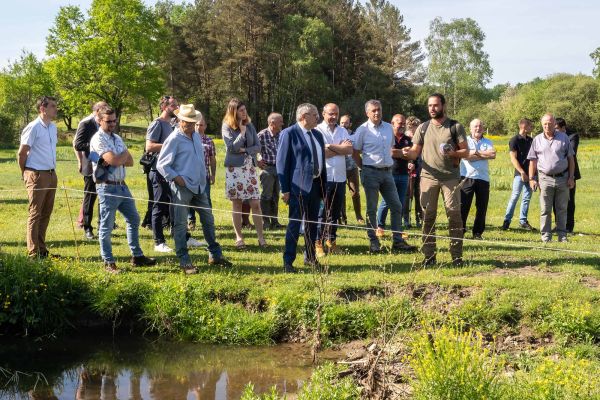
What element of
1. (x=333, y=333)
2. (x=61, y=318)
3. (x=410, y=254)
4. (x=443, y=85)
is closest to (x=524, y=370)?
(x=333, y=333)

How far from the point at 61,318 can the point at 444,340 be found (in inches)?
185

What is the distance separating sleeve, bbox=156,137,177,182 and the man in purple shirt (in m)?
6.09

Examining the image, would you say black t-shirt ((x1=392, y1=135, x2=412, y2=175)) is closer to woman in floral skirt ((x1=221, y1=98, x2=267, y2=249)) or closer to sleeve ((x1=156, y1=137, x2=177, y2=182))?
woman in floral skirt ((x1=221, y1=98, x2=267, y2=249))

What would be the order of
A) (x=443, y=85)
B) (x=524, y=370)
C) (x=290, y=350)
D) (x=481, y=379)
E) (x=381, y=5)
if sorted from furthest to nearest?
(x=443, y=85) < (x=381, y=5) < (x=290, y=350) < (x=524, y=370) < (x=481, y=379)

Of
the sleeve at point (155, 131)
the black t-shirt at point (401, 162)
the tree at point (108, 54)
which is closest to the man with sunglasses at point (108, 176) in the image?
the sleeve at point (155, 131)

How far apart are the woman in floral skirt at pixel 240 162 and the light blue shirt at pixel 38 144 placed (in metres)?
2.49

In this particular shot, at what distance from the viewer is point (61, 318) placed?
759 cm

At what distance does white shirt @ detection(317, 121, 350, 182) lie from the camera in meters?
9.84

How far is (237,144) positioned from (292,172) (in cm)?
174

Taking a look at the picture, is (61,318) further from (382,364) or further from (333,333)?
(382,364)

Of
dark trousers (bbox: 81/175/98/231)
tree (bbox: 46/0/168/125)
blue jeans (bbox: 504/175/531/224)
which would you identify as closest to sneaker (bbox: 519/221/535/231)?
blue jeans (bbox: 504/175/531/224)

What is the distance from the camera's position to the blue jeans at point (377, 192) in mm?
9789

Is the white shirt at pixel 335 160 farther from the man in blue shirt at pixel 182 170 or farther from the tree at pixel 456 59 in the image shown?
the tree at pixel 456 59

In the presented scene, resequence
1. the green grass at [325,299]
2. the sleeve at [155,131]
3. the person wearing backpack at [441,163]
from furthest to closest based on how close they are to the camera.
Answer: the sleeve at [155,131], the person wearing backpack at [441,163], the green grass at [325,299]
